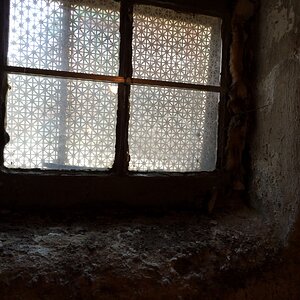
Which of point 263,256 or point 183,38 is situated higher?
point 183,38

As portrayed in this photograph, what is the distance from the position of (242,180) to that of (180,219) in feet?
0.92

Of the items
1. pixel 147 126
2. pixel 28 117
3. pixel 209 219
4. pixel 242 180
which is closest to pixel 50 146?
pixel 28 117

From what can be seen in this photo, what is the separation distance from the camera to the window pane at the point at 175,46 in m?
1.07

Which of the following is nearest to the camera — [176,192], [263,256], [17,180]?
[263,256]

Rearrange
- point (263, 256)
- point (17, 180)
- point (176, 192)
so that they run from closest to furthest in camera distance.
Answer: point (263, 256) < point (17, 180) < point (176, 192)

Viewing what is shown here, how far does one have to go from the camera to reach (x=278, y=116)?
→ 0.96 metres

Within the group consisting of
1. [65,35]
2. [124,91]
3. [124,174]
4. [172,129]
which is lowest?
[124,174]

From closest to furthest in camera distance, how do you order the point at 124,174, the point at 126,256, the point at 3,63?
the point at 126,256, the point at 3,63, the point at 124,174

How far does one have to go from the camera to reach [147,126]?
1096 mm

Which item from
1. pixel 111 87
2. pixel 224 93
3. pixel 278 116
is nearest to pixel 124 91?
pixel 111 87

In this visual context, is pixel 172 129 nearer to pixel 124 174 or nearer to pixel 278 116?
pixel 124 174

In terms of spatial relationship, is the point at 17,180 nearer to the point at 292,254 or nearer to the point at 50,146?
the point at 50,146

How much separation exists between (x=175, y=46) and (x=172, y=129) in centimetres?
29

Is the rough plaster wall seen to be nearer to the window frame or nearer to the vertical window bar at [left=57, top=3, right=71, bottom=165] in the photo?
the window frame
